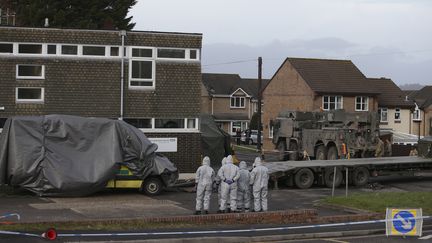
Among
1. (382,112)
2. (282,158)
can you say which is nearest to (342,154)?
(282,158)

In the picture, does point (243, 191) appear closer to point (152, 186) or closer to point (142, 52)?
point (152, 186)

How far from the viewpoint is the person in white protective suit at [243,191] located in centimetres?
1591

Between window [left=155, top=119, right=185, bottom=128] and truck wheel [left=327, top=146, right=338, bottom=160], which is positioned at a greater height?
window [left=155, top=119, right=185, bottom=128]

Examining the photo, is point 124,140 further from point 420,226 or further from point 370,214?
point 420,226

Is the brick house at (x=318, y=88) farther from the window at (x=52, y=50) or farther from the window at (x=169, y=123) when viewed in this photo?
the window at (x=52, y=50)

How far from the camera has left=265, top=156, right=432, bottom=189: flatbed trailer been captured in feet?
79.5

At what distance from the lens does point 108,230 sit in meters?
13.0

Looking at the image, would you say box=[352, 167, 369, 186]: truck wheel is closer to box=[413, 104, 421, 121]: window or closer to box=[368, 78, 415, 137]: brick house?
box=[368, 78, 415, 137]: brick house

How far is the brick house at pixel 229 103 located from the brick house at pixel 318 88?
16354mm

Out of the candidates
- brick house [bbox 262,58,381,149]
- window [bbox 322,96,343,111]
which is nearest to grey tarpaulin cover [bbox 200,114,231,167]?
brick house [bbox 262,58,381,149]

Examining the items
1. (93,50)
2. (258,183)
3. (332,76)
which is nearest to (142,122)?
(93,50)

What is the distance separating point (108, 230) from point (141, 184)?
722cm

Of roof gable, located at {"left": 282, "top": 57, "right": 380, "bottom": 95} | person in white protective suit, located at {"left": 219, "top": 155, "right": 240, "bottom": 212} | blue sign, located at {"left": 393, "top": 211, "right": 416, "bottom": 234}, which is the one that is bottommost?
blue sign, located at {"left": 393, "top": 211, "right": 416, "bottom": 234}

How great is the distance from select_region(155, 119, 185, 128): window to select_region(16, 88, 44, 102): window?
182 inches
